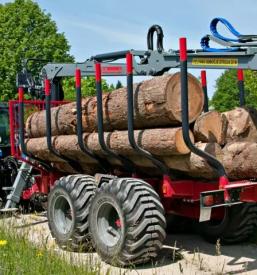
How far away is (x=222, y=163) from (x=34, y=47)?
28.8 m

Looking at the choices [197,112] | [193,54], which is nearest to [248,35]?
[193,54]

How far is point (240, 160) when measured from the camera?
5711mm

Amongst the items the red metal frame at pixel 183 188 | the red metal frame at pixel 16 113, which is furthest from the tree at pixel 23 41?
the red metal frame at pixel 183 188

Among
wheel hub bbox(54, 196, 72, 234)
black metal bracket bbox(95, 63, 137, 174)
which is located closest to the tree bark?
black metal bracket bbox(95, 63, 137, 174)

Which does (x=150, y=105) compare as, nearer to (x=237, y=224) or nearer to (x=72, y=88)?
(x=237, y=224)

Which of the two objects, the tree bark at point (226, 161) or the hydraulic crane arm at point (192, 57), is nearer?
the tree bark at point (226, 161)

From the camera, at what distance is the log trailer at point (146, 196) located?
5699 millimetres

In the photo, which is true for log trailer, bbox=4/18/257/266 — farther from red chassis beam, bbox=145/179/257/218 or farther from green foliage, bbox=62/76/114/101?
green foliage, bbox=62/76/114/101

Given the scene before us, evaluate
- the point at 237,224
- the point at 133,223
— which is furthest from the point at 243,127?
the point at 133,223

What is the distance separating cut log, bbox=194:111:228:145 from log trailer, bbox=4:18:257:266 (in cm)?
35

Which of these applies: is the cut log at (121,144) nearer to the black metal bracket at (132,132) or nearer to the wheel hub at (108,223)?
the black metal bracket at (132,132)

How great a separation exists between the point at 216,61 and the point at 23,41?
27946mm

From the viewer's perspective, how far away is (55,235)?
294 inches

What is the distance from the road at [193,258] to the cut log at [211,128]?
134 centimetres
